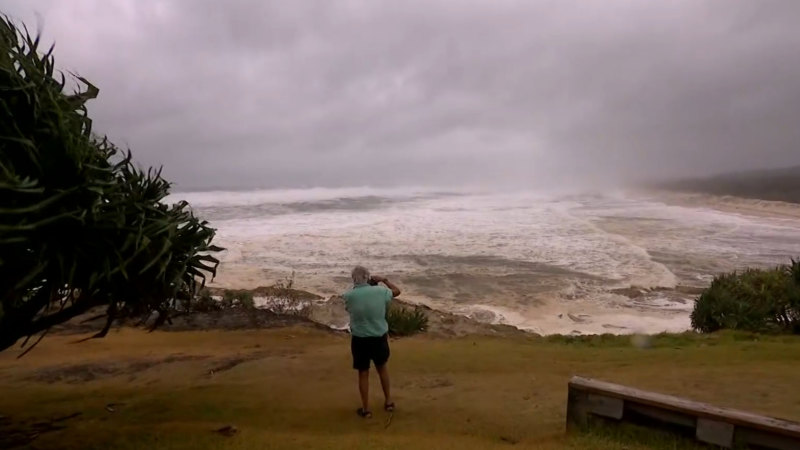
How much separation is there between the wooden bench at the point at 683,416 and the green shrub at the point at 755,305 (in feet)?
28.6

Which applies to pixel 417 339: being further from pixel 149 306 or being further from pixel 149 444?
pixel 149 444

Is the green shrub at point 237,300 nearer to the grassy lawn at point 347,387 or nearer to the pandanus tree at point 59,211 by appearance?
the grassy lawn at point 347,387

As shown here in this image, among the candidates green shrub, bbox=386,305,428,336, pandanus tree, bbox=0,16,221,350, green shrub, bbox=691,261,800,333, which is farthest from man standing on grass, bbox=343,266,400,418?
green shrub, bbox=691,261,800,333

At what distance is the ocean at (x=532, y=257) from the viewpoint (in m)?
17.7

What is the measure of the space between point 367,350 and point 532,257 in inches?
820

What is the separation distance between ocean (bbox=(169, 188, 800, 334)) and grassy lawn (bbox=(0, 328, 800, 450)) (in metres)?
5.70

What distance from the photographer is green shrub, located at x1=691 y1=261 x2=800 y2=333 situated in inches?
493

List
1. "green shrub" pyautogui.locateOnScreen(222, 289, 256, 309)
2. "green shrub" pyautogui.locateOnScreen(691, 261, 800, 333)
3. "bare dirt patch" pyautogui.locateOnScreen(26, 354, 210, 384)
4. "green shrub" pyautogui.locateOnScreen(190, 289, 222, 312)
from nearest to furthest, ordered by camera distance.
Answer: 1. "bare dirt patch" pyautogui.locateOnScreen(26, 354, 210, 384)
2. "green shrub" pyautogui.locateOnScreen(691, 261, 800, 333)
3. "green shrub" pyautogui.locateOnScreen(190, 289, 222, 312)
4. "green shrub" pyautogui.locateOnScreen(222, 289, 256, 309)

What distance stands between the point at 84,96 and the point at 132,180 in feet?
2.98

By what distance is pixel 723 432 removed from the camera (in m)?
4.76

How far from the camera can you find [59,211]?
16.4 feet

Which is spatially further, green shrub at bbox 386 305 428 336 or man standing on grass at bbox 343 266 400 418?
green shrub at bbox 386 305 428 336

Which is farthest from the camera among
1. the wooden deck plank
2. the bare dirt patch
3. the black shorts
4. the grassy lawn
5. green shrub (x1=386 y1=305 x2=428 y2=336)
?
green shrub (x1=386 y1=305 x2=428 y2=336)

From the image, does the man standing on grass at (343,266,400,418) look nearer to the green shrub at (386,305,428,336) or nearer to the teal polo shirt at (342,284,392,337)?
the teal polo shirt at (342,284,392,337)
